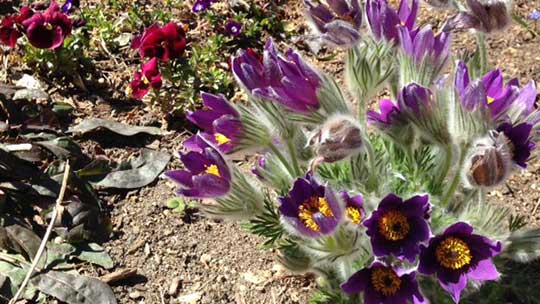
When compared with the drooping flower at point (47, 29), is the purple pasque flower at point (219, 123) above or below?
above

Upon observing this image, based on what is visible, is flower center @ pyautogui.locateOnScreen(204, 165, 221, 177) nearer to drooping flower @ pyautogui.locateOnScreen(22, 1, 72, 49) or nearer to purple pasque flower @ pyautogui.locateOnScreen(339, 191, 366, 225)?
purple pasque flower @ pyautogui.locateOnScreen(339, 191, 366, 225)

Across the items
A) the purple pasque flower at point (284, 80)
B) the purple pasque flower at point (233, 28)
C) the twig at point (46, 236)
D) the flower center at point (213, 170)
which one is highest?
the purple pasque flower at point (284, 80)

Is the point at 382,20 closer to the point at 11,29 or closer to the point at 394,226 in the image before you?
the point at 394,226

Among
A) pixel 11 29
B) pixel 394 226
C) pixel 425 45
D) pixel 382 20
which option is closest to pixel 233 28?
pixel 11 29

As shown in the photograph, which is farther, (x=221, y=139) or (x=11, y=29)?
(x=11, y=29)

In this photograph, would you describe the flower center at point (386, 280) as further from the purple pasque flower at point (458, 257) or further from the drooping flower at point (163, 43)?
the drooping flower at point (163, 43)

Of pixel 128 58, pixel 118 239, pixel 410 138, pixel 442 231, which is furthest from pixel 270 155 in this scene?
pixel 128 58

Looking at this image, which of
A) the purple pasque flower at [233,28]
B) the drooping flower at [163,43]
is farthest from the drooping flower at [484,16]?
the purple pasque flower at [233,28]

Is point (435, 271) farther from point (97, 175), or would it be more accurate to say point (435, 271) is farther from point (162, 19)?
point (162, 19)
